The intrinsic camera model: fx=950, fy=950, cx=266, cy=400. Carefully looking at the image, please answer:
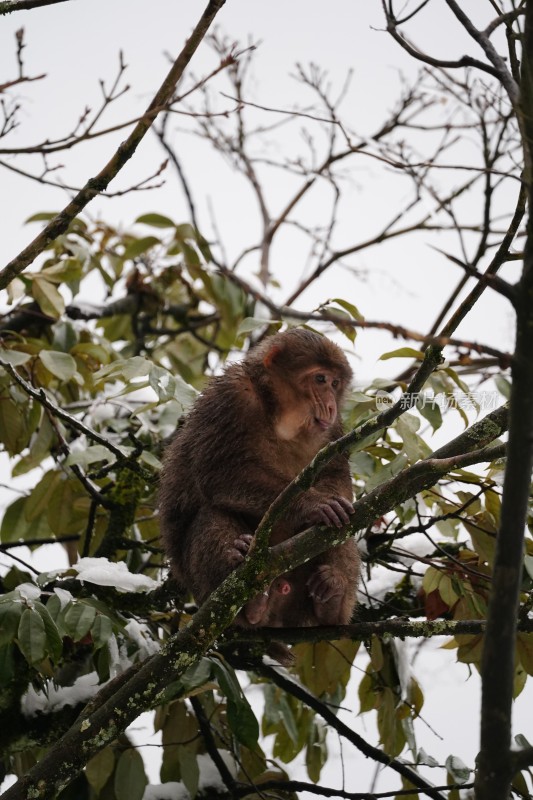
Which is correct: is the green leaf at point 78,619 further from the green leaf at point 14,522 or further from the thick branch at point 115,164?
the green leaf at point 14,522

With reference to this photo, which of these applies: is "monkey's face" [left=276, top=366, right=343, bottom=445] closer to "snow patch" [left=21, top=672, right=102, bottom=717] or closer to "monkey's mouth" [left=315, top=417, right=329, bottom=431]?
"monkey's mouth" [left=315, top=417, right=329, bottom=431]

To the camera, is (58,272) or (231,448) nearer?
(231,448)

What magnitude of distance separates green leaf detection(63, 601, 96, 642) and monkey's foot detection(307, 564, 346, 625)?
109 cm

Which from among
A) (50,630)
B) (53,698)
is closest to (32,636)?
(50,630)

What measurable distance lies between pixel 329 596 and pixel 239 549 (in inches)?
17.9

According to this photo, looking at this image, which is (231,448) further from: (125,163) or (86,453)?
(125,163)

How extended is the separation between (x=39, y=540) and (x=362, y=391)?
1987 mm

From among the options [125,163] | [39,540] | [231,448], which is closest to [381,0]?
[125,163]

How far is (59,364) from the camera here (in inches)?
189

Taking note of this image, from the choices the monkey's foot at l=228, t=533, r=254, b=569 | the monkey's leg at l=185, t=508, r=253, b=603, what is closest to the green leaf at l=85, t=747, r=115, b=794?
the monkey's leg at l=185, t=508, r=253, b=603

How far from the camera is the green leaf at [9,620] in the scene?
3430 millimetres

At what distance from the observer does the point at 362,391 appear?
4.66 meters

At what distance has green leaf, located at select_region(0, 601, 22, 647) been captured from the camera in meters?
3.43

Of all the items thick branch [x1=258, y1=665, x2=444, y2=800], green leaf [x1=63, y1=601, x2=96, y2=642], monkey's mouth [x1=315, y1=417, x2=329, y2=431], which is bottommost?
thick branch [x1=258, y1=665, x2=444, y2=800]
